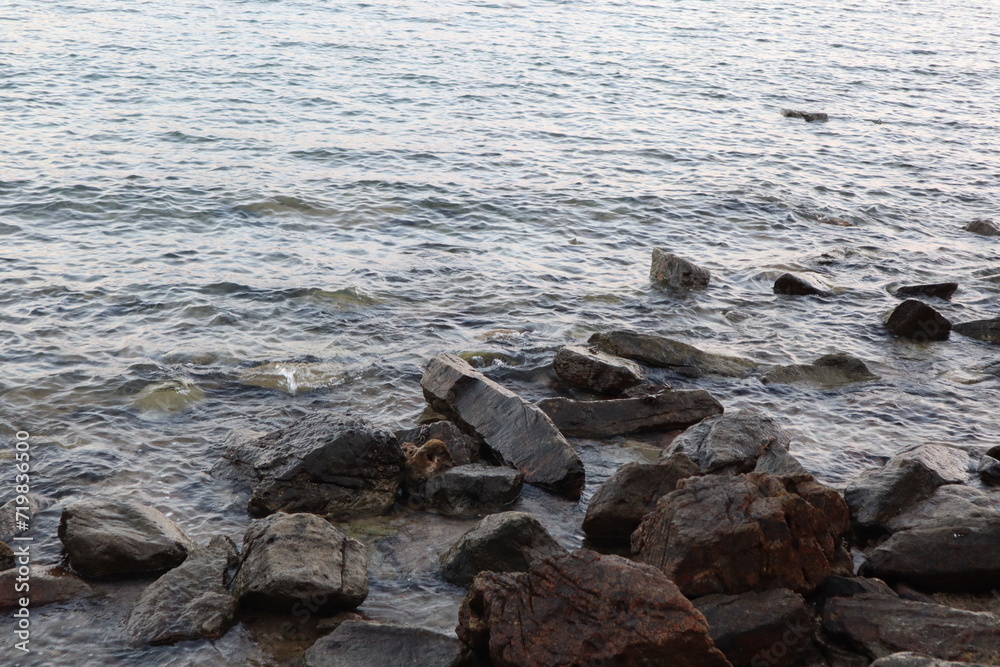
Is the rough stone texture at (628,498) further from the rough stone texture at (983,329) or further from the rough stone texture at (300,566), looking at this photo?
the rough stone texture at (983,329)

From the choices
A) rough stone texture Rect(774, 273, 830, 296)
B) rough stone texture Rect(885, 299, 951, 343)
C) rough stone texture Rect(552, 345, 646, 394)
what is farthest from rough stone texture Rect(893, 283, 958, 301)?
rough stone texture Rect(552, 345, 646, 394)

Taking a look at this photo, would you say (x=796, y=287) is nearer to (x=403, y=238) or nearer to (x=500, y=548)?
(x=403, y=238)

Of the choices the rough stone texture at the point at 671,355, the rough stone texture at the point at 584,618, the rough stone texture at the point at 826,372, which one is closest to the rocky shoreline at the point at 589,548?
the rough stone texture at the point at 584,618

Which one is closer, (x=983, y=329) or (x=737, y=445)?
(x=737, y=445)

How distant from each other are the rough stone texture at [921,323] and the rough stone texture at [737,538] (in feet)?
19.4

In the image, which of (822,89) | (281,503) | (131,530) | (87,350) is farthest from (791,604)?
(822,89)

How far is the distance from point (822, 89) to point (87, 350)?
2446 centimetres

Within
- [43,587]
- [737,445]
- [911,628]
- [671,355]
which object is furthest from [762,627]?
[671,355]

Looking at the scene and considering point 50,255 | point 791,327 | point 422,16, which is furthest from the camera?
point 422,16

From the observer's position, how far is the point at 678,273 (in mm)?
13102

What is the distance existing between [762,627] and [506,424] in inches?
131

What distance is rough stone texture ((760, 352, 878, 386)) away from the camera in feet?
33.3

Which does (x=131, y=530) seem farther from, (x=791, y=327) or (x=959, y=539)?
(x=791, y=327)

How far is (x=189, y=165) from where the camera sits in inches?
679
